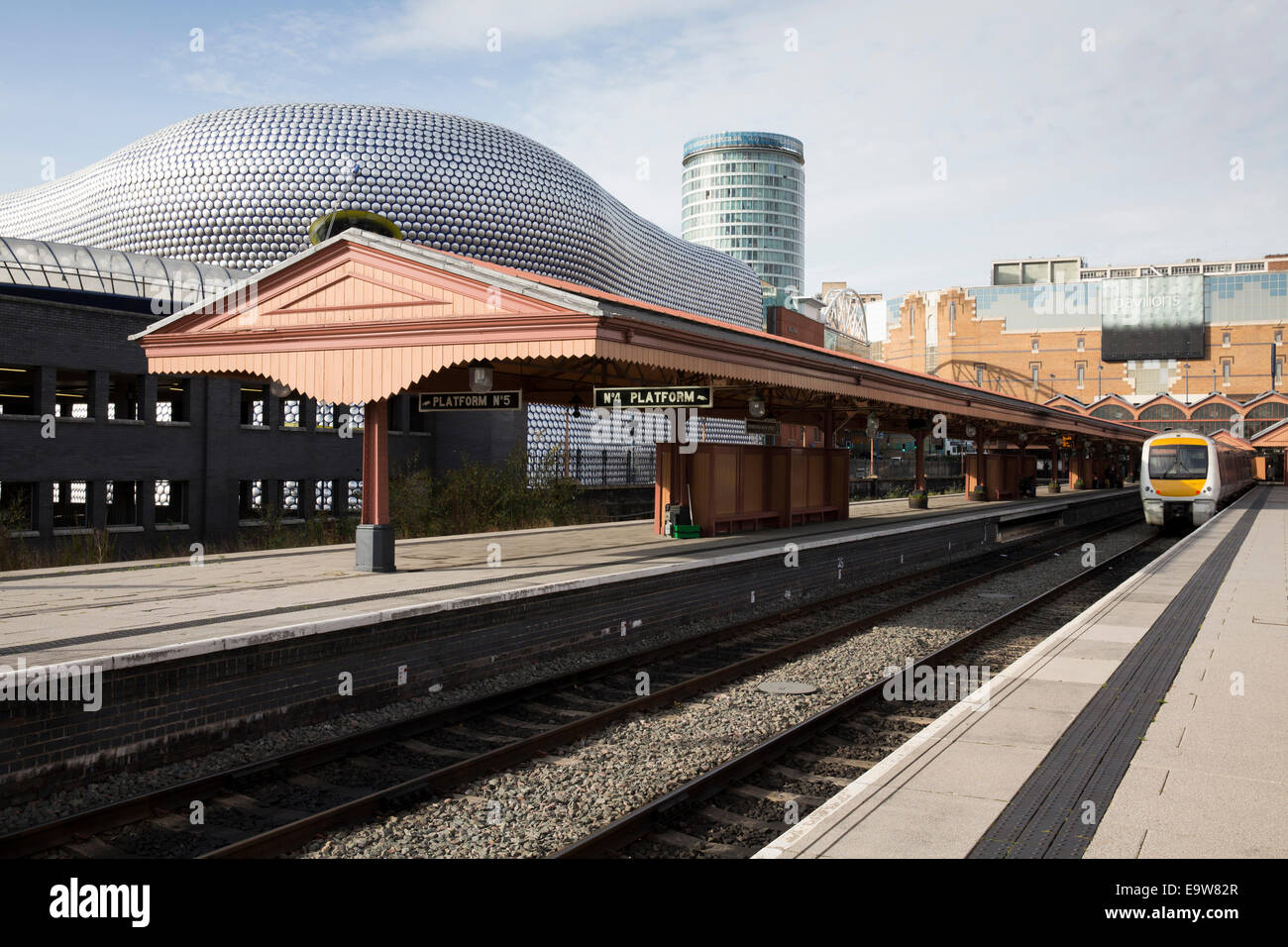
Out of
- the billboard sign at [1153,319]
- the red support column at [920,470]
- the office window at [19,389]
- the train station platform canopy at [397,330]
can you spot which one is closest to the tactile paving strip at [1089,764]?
the train station platform canopy at [397,330]

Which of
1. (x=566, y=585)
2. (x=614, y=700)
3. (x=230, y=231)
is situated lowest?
(x=614, y=700)

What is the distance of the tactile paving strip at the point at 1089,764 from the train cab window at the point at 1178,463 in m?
24.6

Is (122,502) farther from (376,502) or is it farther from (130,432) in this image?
(376,502)

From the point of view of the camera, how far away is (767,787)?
764cm

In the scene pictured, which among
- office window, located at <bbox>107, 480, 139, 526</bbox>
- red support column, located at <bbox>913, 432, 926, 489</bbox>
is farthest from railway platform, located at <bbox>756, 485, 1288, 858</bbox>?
office window, located at <bbox>107, 480, 139, 526</bbox>

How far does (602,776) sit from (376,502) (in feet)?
25.4

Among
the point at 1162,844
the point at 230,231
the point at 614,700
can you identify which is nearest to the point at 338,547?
the point at 614,700

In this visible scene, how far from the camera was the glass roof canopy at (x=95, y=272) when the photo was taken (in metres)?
29.0

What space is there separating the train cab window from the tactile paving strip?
24573mm

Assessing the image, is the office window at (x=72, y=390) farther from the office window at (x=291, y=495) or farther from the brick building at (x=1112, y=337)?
the brick building at (x=1112, y=337)

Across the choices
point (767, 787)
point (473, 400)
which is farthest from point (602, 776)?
point (473, 400)

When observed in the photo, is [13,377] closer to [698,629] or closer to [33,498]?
[33,498]
